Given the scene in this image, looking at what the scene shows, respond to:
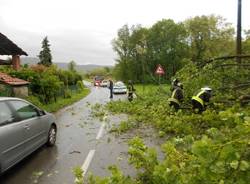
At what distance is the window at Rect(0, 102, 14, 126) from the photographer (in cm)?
644

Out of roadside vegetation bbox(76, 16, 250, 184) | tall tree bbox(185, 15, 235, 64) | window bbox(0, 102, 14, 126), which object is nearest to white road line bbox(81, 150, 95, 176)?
roadside vegetation bbox(76, 16, 250, 184)

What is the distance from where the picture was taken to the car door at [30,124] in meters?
7.36

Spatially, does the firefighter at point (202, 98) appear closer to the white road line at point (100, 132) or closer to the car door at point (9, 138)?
the white road line at point (100, 132)

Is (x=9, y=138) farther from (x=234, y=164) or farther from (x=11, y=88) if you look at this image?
(x=11, y=88)

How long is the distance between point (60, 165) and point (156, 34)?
65.2 metres

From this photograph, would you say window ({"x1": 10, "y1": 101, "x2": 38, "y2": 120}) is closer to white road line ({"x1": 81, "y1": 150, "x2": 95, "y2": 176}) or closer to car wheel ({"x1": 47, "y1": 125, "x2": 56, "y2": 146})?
car wheel ({"x1": 47, "y1": 125, "x2": 56, "y2": 146})

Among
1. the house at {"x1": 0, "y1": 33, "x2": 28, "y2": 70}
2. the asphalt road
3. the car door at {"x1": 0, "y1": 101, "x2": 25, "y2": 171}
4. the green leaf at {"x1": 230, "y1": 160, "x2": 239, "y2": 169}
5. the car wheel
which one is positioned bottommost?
the asphalt road

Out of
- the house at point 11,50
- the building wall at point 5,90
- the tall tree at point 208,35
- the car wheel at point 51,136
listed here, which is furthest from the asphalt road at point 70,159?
the tall tree at point 208,35

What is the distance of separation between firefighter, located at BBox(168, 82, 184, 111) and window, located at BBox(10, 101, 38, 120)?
557 cm

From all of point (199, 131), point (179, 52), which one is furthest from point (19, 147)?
point (179, 52)

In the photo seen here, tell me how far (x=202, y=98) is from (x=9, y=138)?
6456 mm

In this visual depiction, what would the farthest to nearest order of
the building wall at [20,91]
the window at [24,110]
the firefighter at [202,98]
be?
the building wall at [20,91], the firefighter at [202,98], the window at [24,110]

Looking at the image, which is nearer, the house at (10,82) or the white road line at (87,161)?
the white road line at (87,161)

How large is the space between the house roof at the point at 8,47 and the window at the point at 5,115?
18.5 metres
